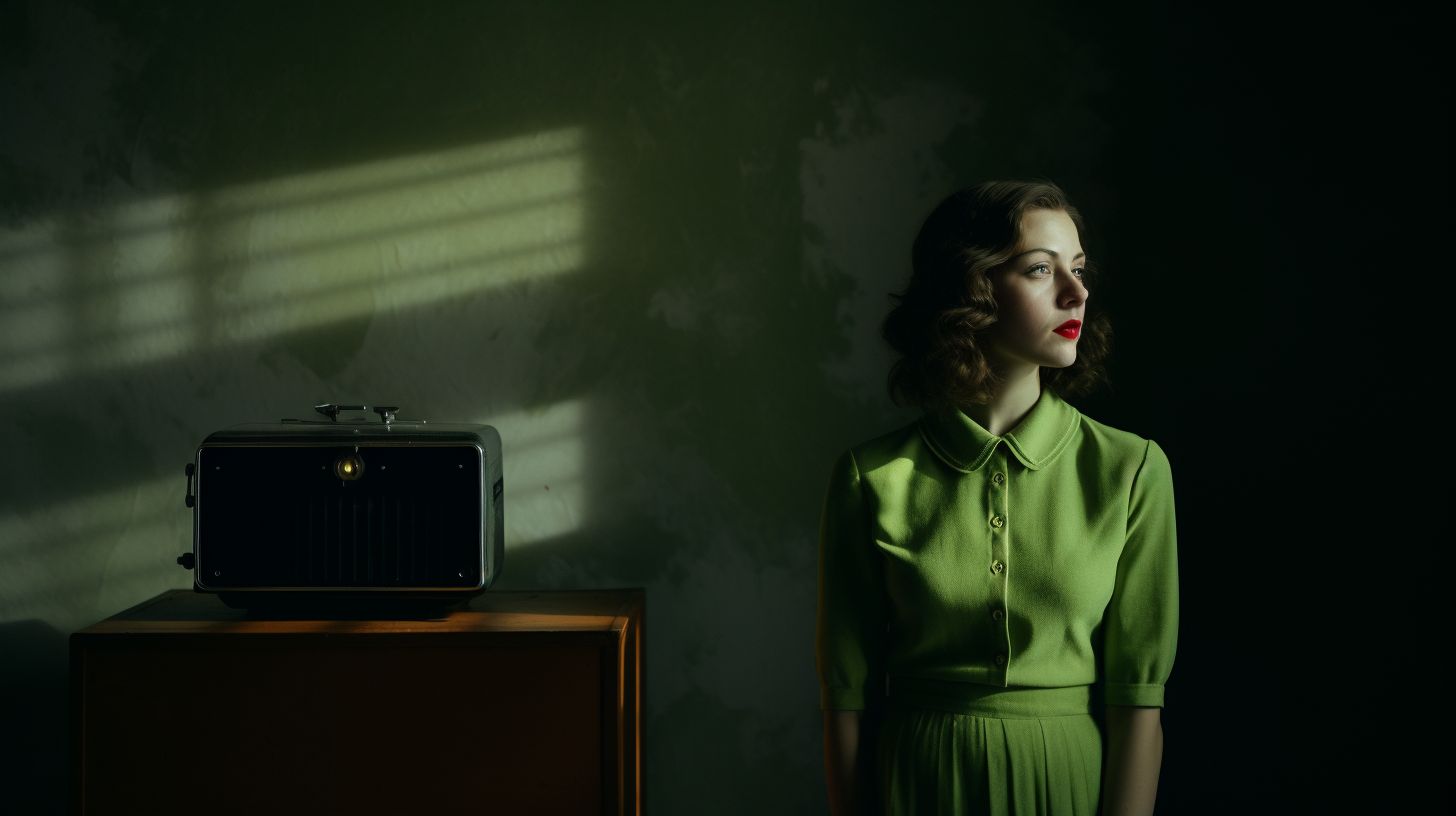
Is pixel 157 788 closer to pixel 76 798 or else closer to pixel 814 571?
pixel 76 798

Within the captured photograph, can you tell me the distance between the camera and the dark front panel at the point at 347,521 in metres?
1.42

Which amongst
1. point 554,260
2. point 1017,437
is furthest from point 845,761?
point 554,260

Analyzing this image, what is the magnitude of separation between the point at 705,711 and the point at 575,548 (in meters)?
0.36

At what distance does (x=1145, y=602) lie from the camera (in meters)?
1.16

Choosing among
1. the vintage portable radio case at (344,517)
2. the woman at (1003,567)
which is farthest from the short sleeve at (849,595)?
the vintage portable radio case at (344,517)

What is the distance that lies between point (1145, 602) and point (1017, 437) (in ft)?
0.74

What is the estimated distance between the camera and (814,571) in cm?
182

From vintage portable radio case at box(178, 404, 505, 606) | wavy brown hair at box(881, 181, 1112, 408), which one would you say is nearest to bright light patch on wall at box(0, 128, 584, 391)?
vintage portable radio case at box(178, 404, 505, 606)

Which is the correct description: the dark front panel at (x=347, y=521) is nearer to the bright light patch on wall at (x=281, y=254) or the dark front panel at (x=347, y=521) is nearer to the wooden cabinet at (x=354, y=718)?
the wooden cabinet at (x=354, y=718)

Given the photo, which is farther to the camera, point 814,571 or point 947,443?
point 814,571

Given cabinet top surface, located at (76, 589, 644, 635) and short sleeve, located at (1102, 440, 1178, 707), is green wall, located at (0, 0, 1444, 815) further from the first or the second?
short sleeve, located at (1102, 440, 1178, 707)

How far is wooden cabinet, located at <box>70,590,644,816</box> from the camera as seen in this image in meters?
1.38

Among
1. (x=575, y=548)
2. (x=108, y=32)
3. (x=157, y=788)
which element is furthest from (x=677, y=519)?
(x=108, y=32)

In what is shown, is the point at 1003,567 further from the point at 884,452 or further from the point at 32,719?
the point at 32,719
